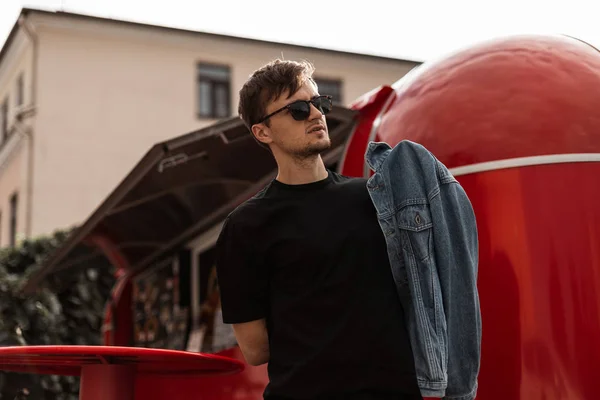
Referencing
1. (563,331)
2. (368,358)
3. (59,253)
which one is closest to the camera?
(368,358)

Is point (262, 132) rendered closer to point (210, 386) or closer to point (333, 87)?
point (210, 386)

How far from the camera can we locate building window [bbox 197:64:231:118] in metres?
19.6

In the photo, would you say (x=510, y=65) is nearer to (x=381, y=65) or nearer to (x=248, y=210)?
(x=248, y=210)

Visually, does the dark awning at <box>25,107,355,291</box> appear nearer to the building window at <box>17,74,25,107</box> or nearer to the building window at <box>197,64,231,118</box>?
the building window at <box>197,64,231,118</box>

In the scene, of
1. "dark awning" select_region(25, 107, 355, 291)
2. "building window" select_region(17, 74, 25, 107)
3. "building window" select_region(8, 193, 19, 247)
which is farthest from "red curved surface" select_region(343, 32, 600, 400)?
"building window" select_region(8, 193, 19, 247)

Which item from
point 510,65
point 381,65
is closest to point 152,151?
point 510,65

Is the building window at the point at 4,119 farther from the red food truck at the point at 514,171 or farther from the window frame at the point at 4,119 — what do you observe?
the red food truck at the point at 514,171

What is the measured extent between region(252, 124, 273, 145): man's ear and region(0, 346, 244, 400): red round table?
45.3 inches

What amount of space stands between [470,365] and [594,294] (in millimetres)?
1286

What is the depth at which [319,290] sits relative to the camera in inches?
91.6

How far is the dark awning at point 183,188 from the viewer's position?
468cm

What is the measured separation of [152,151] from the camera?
4723mm

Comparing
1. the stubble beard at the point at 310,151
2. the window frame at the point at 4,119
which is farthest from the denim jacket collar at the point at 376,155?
the window frame at the point at 4,119

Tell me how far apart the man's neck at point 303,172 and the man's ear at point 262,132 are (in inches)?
4.0
